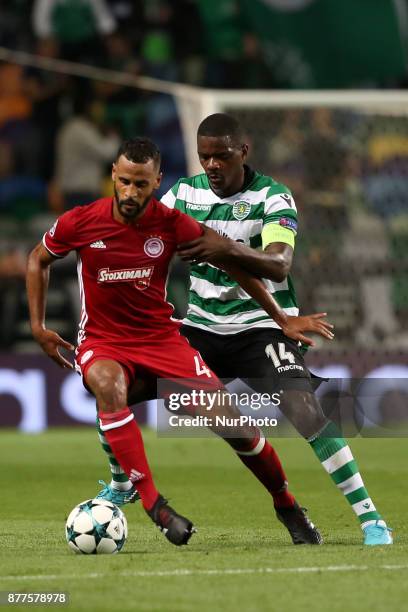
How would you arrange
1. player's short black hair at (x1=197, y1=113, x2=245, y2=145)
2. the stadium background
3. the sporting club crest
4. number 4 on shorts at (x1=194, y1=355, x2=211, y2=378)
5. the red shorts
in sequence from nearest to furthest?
1. the red shorts
2. number 4 on shorts at (x1=194, y1=355, x2=211, y2=378)
3. player's short black hair at (x1=197, y1=113, x2=245, y2=145)
4. the sporting club crest
5. the stadium background

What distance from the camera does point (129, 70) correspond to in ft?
58.3

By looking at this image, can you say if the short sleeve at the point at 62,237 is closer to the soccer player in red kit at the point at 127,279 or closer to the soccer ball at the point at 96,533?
the soccer player in red kit at the point at 127,279

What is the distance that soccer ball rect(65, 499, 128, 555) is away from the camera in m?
6.22

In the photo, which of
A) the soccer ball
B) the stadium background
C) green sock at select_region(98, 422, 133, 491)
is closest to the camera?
the soccer ball

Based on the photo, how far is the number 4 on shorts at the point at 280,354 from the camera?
6.90m

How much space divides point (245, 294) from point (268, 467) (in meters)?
0.94

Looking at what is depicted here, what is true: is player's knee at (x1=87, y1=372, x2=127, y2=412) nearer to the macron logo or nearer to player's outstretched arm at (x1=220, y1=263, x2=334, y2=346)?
the macron logo

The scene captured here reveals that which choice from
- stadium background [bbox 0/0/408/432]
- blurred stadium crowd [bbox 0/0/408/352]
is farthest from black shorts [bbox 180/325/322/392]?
blurred stadium crowd [bbox 0/0/408/352]

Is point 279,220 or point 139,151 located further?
point 279,220

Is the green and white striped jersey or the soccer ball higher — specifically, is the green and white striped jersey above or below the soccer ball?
above

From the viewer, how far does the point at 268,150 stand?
15312mm

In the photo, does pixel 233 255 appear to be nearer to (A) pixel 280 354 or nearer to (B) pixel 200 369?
(B) pixel 200 369

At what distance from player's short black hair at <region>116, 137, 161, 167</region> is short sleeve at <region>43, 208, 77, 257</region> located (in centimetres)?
41

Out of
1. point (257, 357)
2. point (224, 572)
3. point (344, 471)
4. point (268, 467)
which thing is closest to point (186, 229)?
point (257, 357)
